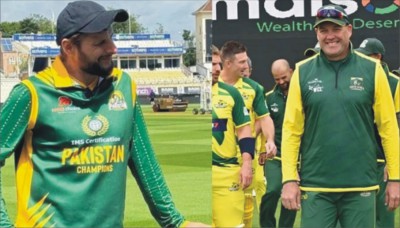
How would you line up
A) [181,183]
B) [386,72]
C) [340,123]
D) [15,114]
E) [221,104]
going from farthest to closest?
[181,183] → [221,104] → [386,72] → [340,123] → [15,114]

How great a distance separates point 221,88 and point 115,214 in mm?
4807

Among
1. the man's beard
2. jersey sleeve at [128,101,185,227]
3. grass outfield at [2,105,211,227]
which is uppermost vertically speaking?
the man's beard

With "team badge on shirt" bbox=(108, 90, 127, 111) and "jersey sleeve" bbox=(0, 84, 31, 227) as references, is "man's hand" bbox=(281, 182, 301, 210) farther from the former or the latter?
"jersey sleeve" bbox=(0, 84, 31, 227)

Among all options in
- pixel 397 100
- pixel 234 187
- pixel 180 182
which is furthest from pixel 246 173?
pixel 180 182

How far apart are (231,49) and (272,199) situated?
7.00ft

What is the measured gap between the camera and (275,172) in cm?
976

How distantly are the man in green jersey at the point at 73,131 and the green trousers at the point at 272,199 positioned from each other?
238 inches

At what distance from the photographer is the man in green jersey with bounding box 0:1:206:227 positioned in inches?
143

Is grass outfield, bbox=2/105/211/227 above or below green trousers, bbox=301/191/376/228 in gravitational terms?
below

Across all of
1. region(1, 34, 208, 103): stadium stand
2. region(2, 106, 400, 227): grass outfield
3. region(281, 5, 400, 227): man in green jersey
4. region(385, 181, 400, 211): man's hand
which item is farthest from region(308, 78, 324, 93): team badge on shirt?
region(2, 106, 400, 227): grass outfield

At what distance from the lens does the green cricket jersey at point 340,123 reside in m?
5.86

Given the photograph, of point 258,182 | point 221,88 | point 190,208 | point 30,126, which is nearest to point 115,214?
point 30,126

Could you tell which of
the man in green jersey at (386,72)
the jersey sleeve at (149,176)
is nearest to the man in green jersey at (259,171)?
the man in green jersey at (386,72)

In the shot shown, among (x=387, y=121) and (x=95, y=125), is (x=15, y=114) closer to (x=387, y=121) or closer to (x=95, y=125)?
(x=95, y=125)
